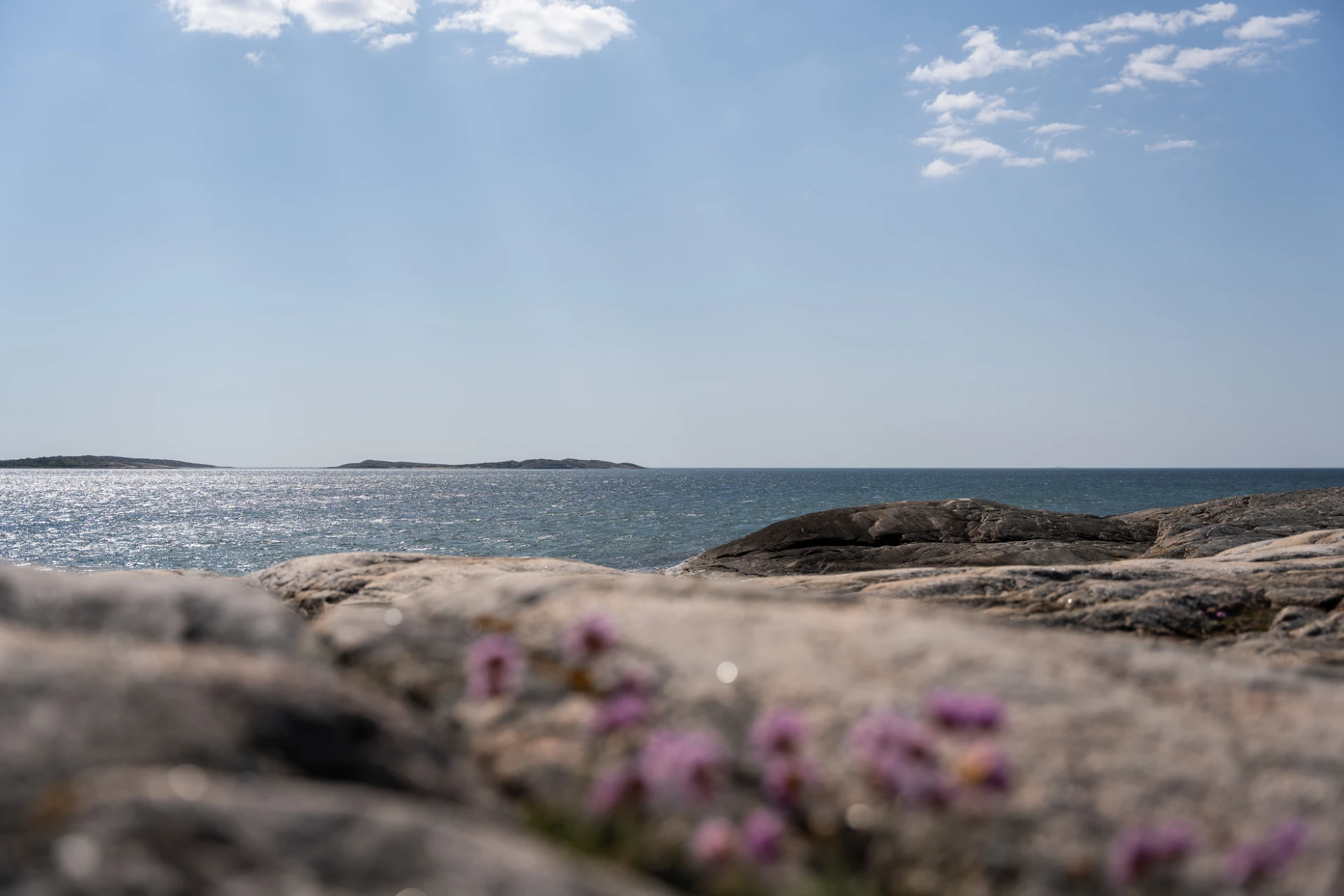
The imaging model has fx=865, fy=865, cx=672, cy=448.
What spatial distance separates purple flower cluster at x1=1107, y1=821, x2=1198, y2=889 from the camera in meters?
2.86

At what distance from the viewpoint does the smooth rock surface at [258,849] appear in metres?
2.21

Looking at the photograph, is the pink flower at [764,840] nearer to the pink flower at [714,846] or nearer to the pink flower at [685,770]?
the pink flower at [714,846]

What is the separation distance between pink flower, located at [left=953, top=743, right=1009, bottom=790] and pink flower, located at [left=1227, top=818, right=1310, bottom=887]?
736mm

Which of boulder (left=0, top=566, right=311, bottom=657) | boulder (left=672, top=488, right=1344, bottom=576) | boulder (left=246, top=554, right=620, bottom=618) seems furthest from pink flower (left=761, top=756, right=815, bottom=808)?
boulder (left=672, top=488, right=1344, bottom=576)

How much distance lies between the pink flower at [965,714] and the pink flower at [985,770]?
11cm

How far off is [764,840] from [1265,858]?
1.65 meters

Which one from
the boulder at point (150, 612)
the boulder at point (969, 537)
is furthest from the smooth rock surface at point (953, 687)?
the boulder at point (969, 537)

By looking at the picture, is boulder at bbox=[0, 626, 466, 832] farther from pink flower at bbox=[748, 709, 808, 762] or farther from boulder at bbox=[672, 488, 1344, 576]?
boulder at bbox=[672, 488, 1344, 576]

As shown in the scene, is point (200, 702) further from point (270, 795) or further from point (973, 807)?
point (973, 807)

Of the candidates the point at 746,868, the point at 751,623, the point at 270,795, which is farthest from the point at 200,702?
the point at 751,623

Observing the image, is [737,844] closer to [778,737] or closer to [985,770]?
[778,737]

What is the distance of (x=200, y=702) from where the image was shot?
289 centimetres

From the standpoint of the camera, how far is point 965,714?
326cm

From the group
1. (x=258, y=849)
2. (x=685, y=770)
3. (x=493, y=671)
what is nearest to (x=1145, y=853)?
(x=685, y=770)
